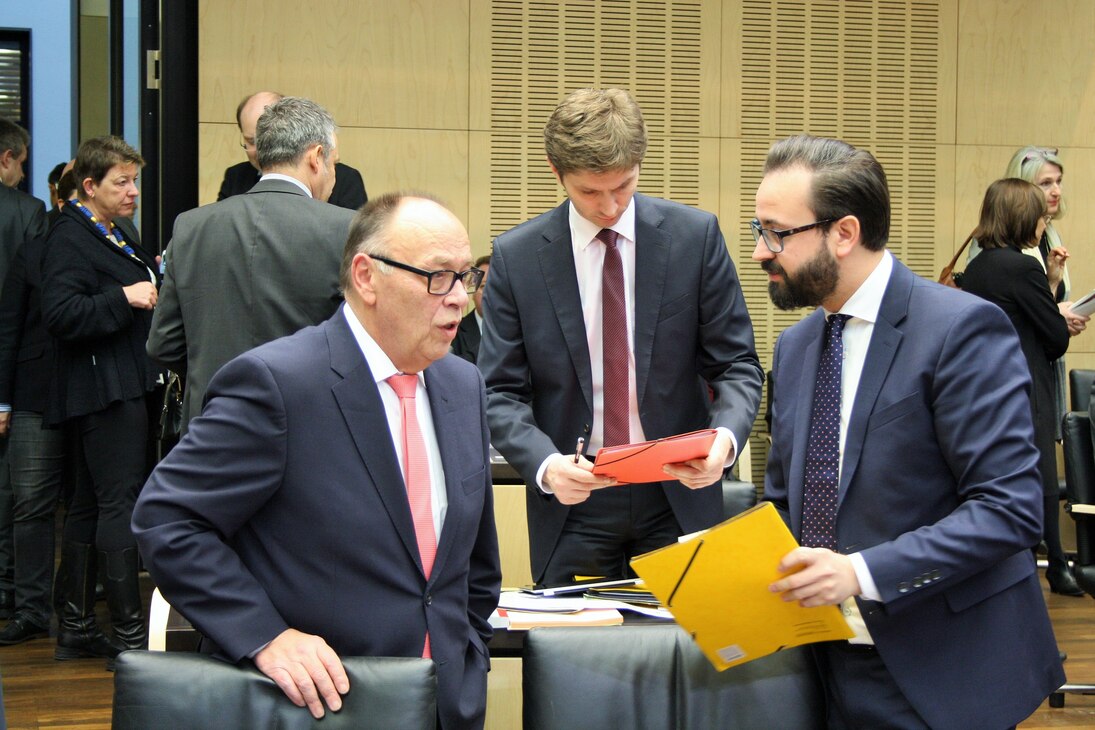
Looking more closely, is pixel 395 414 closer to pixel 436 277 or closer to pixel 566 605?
pixel 436 277

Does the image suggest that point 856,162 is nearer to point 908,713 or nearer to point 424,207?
point 424,207

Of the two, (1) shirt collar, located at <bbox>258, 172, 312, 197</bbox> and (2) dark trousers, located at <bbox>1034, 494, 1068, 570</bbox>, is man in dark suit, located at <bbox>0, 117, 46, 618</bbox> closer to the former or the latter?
(1) shirt collar, located at <bbox>258, 172, 312, 197</bbox>

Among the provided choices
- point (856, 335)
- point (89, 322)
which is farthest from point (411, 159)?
point (856, 335)

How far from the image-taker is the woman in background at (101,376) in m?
4.74

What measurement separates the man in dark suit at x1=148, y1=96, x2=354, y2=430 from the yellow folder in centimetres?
204

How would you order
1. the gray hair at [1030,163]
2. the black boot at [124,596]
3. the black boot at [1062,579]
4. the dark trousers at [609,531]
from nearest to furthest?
the dark trousers at [609,531] → the black boot at [124,596] → the gray hair at [1030,163] → the black boot at [1062,579]

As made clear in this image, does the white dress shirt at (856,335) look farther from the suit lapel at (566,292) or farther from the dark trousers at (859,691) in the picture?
the suit lapel at (566,292)

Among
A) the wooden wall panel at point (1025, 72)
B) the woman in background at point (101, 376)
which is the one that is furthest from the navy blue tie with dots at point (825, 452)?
the wooden wall panel at point (1025, 72)

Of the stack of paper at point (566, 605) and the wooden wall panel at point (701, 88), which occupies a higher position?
the wooden wall panel at point (701, 88)

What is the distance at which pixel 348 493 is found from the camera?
201 centimetres

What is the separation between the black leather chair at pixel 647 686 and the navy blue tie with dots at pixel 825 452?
0.25m

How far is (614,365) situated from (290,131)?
151cm

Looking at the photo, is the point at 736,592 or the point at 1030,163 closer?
the point at 736,592

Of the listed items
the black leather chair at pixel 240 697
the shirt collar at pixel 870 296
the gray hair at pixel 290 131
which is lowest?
the black leather chair at pixel 240 697
